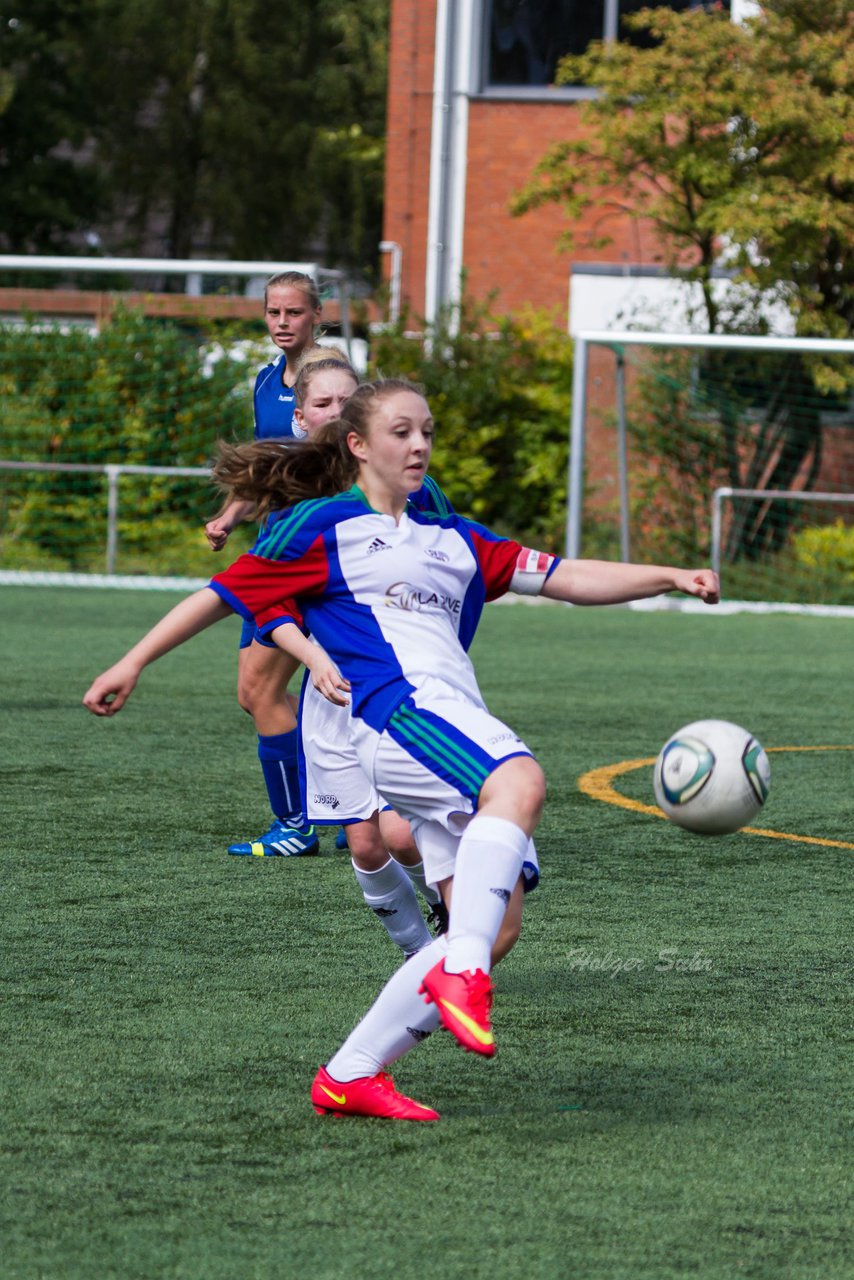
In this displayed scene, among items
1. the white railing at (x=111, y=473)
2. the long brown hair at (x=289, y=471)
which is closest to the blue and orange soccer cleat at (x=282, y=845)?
the long brown hair at (x=289, y=471)

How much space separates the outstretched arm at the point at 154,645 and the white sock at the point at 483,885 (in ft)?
2.42

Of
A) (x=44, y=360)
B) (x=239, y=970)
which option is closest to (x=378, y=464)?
(x=239, y=970)

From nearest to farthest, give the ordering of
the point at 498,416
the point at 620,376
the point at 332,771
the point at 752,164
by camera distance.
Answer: the point at 332,771, the point at 620,376, the point at 752,164, the point at 498,416

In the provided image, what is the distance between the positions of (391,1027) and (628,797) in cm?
417

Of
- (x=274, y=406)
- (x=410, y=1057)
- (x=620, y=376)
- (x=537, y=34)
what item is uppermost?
(x=537, y=34)

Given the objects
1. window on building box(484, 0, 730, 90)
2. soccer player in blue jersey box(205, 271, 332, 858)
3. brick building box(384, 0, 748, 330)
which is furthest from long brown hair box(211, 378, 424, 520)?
window on building box(484, 0, 730, 90)

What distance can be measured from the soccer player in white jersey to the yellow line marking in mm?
2736

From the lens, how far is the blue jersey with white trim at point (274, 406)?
21.5ft

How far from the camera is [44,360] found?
19.5 m

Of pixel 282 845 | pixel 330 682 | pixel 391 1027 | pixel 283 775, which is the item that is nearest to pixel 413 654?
pixel 330 682

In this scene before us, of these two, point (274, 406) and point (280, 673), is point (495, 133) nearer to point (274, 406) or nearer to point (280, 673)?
point (274, 406)

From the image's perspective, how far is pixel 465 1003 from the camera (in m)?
3.26

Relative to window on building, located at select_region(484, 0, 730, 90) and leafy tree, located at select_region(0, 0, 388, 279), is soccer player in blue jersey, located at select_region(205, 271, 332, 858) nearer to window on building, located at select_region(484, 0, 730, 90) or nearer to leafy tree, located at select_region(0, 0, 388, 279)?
window on building, located at select_region(484, 0, 730, 90)

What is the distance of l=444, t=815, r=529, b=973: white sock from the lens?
3.36 meters
